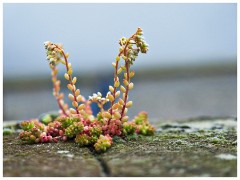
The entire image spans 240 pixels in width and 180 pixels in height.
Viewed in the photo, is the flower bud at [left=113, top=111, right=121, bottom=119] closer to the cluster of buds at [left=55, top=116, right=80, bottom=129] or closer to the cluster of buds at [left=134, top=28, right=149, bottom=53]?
the cluster of buds at [left=55, top=116, right=80, bottom=129]

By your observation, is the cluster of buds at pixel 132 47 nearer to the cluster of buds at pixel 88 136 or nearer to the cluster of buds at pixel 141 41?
the cluster of buds at pixel 141 41

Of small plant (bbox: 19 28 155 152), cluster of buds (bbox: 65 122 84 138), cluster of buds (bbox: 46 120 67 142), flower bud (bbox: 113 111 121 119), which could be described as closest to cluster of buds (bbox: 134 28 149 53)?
small plant (bbox: 19 28 155 152)

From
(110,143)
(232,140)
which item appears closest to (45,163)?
(110,143)

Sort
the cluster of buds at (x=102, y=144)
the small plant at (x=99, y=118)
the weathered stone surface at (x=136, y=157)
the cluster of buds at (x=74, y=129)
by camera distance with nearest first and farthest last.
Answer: the weathered stone surface at (x=136, y=157) < the cluster of buds at (x=102, y=144) < the small plant at (x=99, y=118) < the cluster of buds at (x=74, y=129)

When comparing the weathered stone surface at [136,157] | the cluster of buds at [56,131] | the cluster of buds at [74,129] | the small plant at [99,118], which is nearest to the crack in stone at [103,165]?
the weathered stone surface at [136,157]

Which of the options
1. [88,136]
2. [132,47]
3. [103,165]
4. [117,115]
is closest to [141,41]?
[132,47]

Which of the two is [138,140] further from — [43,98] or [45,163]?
[43,98]

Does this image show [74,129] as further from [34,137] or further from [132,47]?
[132,47]
